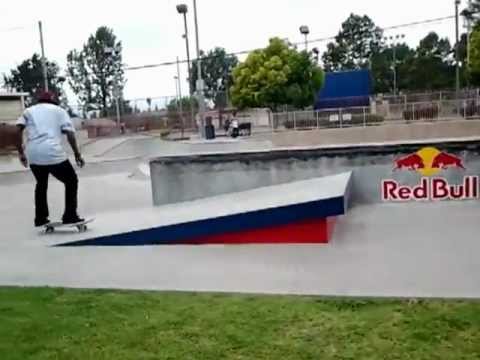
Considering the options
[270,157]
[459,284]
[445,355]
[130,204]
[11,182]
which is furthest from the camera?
[11,182]

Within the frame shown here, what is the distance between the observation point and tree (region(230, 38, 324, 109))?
38.2 metres

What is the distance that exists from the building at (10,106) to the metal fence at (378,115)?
1706cm

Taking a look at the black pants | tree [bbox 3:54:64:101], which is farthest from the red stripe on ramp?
tree [bbox 3:54:64:101]

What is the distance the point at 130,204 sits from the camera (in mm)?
9008

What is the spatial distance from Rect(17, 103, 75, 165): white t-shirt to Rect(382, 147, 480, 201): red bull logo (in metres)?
4.38

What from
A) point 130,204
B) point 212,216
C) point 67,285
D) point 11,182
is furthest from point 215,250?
point 11,182

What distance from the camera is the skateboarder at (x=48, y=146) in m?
5.86

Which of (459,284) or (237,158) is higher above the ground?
(237,158)

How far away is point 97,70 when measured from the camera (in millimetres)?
76062

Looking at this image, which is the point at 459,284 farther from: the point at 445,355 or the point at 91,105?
the point at 91,105

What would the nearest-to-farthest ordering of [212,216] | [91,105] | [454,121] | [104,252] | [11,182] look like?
[104,252] < [212,216] < [11,182] < [454,121] < [91,105]

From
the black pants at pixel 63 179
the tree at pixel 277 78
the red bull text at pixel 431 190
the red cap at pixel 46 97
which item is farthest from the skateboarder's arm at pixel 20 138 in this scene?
the tree at pixel 277 78

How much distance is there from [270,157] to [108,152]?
68.6 ft

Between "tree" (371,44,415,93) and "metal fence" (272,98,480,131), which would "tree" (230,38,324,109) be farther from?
A: "tree" (371,44,415,93)
